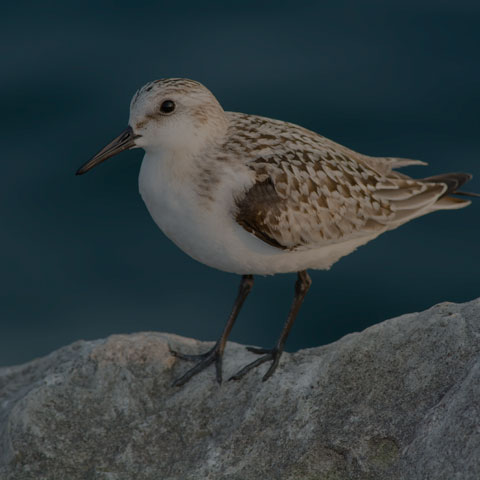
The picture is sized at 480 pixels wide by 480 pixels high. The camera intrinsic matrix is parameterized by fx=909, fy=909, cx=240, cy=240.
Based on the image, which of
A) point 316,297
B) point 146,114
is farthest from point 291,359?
point 316,297

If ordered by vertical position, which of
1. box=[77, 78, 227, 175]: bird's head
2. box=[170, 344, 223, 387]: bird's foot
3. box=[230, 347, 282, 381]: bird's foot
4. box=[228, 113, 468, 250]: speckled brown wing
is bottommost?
box=[170, 344, 223, 387]: bird's foot

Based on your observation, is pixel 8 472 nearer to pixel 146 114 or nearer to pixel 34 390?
pixel 34 390

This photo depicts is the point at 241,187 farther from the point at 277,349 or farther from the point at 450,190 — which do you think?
the point at 450,190

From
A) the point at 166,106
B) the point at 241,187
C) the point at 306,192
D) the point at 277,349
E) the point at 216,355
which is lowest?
the point at 216,355

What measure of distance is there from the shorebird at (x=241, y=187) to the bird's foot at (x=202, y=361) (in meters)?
0.01

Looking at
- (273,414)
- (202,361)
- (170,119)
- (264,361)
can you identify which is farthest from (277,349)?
(170,119)

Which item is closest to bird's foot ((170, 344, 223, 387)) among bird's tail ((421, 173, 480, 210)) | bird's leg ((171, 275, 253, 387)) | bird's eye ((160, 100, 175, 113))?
bird's leg ((171, 275, 253, 387))

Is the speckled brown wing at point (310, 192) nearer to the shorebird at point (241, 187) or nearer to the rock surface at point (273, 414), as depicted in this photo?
the shorebird at point (241, 187)

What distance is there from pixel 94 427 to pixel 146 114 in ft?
8.71

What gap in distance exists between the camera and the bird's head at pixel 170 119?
297 inches

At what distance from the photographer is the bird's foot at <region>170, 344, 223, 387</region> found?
810cm

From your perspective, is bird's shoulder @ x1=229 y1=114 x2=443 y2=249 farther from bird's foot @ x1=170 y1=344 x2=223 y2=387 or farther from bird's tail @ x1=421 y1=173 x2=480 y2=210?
bird's foot @ x1=170 y1=344 x2=223 y2=387

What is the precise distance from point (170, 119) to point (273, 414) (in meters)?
2.56

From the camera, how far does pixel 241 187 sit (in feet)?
24.9
